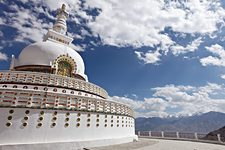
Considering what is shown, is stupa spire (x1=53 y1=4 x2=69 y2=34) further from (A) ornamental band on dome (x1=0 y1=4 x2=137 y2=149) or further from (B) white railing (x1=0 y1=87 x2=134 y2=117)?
(B) white railing (x1=0 y1=87 x2=134 y2=117)

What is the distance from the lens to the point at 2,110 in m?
9.27

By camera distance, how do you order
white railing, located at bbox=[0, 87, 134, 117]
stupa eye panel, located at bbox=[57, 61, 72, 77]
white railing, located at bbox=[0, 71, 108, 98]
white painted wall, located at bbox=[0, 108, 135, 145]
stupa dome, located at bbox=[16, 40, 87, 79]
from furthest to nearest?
stupa eye panel, located at bbox=[57, 61, 72, 77], stupa dome, located at bbox=[16, 40, 87, 79], white railing, located at bbox=[0, 71, 108, 98], white railing, located at bbox=[0, 87, 134, 117], white painted wall, located at bbox=[0, 108, 135, 145]

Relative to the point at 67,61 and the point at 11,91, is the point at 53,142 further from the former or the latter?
the point at 67,61

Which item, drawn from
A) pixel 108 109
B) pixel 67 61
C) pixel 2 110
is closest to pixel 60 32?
pixel 67 61

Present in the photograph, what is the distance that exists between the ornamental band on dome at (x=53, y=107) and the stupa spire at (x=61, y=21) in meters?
5.57

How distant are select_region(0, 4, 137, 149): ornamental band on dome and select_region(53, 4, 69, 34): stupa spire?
5.57m

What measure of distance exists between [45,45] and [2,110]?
10.1m

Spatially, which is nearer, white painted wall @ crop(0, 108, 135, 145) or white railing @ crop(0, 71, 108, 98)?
white painted wall @ crop(0, 108, 135, 145)

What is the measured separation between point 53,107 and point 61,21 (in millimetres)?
16571

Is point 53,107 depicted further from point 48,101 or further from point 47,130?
point 47,130

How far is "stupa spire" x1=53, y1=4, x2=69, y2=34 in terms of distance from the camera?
23.2 meters

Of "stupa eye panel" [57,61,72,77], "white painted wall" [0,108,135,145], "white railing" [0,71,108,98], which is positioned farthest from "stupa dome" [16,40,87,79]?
"white painted wall" [0,108,135,145]

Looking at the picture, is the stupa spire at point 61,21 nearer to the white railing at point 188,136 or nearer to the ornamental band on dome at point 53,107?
the ornamental band on dome at point 53,107

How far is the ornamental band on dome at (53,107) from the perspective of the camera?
9617 millimetres
